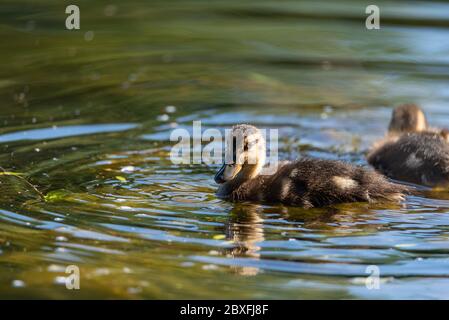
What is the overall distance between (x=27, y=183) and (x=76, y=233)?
1315mm

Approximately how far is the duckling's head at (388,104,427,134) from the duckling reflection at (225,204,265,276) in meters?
2.53

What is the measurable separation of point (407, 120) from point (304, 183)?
2392 mm

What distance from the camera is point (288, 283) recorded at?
5.74 meters

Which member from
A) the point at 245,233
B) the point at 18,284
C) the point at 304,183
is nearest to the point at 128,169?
the point at 304,183

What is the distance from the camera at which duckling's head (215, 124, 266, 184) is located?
7492mm

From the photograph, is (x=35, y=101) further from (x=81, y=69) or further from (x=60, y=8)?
(x=60, y=8)

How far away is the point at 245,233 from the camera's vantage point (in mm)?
6652

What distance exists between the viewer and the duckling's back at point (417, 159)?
8.10 meters

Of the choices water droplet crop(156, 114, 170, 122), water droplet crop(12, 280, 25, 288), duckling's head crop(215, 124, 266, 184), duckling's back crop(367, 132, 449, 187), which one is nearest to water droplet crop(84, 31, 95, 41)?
water droplet crop(156, 114, 170, 122)

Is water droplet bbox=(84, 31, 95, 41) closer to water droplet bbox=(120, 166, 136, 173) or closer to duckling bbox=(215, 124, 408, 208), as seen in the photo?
water droplet bbox=(120, 166, 136, 173)

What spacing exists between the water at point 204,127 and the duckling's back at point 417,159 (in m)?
0.32

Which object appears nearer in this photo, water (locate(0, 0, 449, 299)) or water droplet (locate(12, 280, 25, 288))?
water droplet (locate(12, 280, 25, 288))

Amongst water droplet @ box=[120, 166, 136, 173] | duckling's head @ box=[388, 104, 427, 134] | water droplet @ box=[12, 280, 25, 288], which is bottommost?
water droplet @ box=[12, 280, 25, 288]

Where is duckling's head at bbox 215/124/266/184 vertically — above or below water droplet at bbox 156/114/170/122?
below
